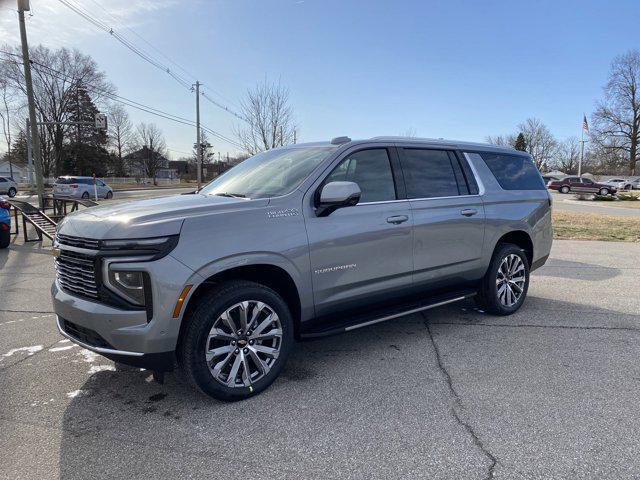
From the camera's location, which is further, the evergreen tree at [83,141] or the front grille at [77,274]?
the evergreen tree at [83,141]

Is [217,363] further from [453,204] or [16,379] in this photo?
[453,204]

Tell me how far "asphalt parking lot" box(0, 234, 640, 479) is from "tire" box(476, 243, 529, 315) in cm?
31

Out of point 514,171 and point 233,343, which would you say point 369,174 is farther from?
point 514,171

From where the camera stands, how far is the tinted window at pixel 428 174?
14.1 feet

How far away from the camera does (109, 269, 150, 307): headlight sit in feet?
9.32

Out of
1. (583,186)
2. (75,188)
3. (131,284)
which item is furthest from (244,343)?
(583,186)

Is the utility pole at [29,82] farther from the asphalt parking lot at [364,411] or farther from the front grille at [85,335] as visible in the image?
the front grille at [85,335]

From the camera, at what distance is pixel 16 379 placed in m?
3.58

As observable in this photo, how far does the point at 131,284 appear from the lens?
2.86 meters

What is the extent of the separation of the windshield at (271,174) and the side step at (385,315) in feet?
3.77

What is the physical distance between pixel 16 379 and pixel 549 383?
4.23m

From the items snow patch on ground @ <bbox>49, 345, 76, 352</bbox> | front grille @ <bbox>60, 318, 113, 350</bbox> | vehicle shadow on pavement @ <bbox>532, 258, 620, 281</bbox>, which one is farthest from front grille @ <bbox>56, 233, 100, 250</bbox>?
vehicle shadow on pavement @ <bbox>532, 258, 620, 281</bbox>

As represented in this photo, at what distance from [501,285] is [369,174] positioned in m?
2.32

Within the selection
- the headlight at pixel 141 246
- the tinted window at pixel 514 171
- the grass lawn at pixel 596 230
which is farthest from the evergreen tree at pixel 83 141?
the headlight at pixel 141 246
